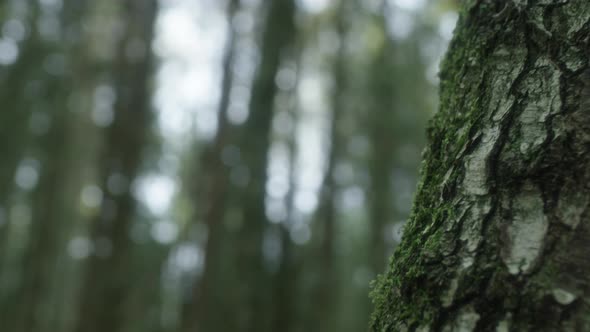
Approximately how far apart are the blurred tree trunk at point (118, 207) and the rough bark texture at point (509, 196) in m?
6.90

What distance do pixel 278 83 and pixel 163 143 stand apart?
1698 centimetres

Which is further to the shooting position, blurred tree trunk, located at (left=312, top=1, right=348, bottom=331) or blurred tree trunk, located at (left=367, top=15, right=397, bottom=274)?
blurred tree trunk, located at (left=367, top=15, right=397, bottom=274)

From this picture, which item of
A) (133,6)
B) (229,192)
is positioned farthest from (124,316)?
(133,6)

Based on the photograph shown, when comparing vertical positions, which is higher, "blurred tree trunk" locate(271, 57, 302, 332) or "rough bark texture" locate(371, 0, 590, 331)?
"rough bark texture" locate(371, 0, 590, 331)

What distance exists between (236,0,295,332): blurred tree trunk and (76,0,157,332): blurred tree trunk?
1495 millimetres

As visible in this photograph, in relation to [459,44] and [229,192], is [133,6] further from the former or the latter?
[459,44]

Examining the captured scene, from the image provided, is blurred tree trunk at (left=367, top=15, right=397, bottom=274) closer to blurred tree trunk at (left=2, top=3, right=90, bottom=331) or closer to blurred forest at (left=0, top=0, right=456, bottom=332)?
blurred forest at (left=0, top=0, right=456, bottom=332)

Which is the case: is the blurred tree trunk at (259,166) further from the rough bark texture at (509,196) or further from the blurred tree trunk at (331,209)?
the rough bark texture at (509,196)

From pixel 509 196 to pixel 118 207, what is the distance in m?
7.24

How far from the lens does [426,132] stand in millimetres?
1300

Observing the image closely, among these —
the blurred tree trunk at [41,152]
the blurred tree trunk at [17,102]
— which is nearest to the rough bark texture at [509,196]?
the blurred tree trunk at [41,152]

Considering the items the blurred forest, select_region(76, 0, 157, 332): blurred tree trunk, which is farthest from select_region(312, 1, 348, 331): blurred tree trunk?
select_region(76, 0, 157, 332): blurred tree trunk

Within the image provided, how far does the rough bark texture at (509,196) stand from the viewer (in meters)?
0.82

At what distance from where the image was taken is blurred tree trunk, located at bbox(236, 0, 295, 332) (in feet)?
26.0
